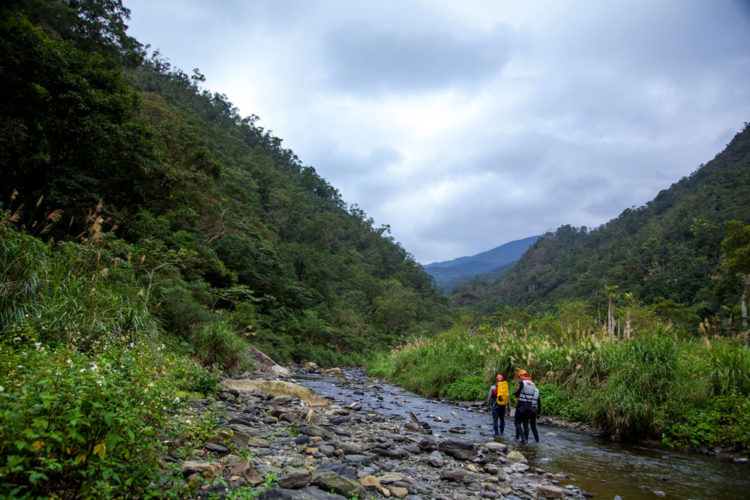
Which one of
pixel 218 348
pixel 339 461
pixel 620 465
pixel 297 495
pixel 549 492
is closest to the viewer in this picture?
pixel 297 495

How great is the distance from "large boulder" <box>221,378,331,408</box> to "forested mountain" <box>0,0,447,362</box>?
2.06 m

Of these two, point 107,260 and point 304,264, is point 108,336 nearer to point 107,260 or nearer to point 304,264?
point 107,260

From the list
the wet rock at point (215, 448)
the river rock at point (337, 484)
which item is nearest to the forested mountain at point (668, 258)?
the river rock at point (337, 484)

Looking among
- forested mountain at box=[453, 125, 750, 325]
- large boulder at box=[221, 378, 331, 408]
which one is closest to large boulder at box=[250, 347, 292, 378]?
large boulder at box=[221, 378, 331, 408]

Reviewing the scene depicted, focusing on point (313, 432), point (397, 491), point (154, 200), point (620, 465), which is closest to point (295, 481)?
point (397, 491)

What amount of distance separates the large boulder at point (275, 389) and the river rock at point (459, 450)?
13.2ft

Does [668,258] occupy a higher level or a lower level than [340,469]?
higher

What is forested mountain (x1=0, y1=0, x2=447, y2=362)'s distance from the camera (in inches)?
501

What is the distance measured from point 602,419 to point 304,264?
37.2 m

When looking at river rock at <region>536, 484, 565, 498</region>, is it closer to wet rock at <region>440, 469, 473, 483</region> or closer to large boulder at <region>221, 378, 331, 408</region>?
wet rock at <region>440, 469, 473, 483</region>

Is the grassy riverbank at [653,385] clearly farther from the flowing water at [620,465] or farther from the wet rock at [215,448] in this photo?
the wet rock at [215,448]

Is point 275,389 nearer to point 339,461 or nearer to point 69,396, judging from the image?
point 339,461

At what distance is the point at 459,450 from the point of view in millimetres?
6746

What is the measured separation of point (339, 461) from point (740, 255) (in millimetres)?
38766
